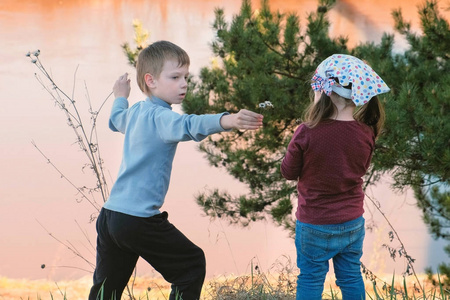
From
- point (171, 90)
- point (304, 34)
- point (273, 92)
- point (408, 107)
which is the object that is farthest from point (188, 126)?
point (304, 34)

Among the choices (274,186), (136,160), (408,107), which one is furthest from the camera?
(274,186)

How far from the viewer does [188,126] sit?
1.75 m

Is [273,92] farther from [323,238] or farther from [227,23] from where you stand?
[323,238]

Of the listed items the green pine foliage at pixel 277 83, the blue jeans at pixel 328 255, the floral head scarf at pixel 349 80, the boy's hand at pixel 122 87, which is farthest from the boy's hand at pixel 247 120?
the green pine foliage at pixel 277 83

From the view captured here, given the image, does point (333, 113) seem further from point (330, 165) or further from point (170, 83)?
point (170, 83)

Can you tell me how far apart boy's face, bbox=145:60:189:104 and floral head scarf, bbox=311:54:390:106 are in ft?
1.33

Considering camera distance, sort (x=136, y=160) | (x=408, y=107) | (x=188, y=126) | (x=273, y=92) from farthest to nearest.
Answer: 1. (x=273, y=92)
2. (x=408, y=107)
3. (x=136, y=160)
4. (x=188, y=126)

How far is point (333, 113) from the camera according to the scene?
192 centimetres

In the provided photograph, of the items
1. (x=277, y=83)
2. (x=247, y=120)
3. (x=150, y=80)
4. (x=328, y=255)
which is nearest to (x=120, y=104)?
(x=150, y=80)

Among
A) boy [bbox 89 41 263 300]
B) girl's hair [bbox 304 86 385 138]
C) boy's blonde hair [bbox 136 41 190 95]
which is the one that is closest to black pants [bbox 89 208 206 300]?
boy [bbox 89 41 263 300]

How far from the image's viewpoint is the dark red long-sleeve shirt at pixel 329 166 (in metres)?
1.88

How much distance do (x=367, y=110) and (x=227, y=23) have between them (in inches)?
90.4

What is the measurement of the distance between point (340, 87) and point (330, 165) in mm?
233

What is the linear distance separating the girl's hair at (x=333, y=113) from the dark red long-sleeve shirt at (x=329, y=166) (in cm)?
3
